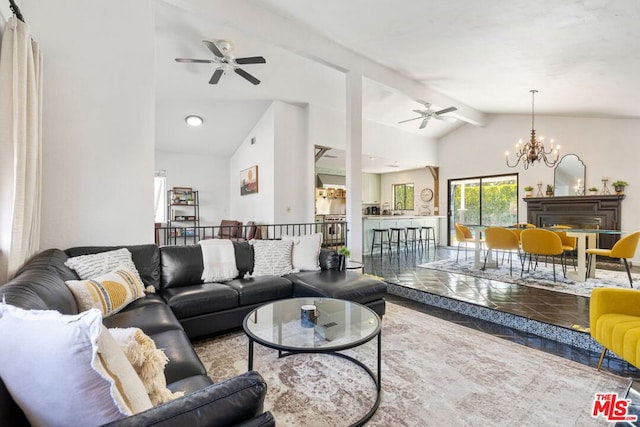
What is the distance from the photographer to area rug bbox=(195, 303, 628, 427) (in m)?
1.73

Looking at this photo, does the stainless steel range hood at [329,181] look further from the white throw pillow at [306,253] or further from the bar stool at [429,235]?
the white throw pillow at [306,253]

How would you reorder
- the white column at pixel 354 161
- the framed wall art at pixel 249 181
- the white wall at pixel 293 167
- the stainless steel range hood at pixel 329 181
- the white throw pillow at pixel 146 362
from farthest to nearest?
1. the stainless steel range hood at pixel 329 181
2. the framed wall art at pixel 249 181
3. the white wall at pixel 293 167
4. the white column at pixel 354 161
5. the white throw pillow at pixel 146 362

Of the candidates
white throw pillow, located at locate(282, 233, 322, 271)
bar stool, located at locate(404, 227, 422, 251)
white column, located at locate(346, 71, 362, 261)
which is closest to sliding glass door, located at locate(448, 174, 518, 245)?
bar stool, located at locate(404, 227, 422, 251)

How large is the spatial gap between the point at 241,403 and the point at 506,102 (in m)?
7.64

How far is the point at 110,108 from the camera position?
3.13m

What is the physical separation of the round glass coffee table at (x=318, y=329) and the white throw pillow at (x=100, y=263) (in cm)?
132

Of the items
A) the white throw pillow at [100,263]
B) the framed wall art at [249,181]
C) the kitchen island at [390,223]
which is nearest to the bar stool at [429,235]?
the kitchen island at [390,223]

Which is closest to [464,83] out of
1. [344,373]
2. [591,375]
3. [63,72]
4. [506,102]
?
[506,102]

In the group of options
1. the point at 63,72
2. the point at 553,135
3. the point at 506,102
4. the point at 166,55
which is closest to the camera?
the point at 63,72

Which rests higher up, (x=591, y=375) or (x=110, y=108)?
(x=110, y=108)

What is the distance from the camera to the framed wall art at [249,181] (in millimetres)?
6836

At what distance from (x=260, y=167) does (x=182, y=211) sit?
302cm

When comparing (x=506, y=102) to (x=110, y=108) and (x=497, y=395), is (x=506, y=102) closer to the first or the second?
(x=497, y=395)

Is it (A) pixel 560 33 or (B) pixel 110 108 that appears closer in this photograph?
(B) pixel 110 108
